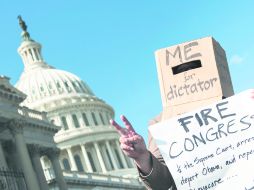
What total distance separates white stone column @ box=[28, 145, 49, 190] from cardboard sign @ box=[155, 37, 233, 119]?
117 ft

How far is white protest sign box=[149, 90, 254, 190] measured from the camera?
5.24 metres

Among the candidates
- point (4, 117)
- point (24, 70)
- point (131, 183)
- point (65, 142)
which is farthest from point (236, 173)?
point (24, 70)

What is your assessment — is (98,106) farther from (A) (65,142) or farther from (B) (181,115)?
(B) (181,115)

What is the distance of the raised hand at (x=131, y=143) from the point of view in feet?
17.7

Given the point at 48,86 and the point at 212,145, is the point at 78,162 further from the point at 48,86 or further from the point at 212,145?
the point at 212,145

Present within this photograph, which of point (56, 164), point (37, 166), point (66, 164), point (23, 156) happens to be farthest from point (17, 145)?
point (66, 164)

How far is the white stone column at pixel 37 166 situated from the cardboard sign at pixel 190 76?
117ft

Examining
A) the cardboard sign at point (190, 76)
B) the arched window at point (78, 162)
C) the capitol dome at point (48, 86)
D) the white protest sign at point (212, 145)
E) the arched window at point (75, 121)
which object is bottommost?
the white protest sign at point (212, 145)

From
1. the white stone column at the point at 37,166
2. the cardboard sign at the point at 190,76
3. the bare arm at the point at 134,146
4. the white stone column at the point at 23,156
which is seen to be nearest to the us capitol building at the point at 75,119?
the white stone column at the point at 37,166

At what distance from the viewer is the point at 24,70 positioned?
11181cm

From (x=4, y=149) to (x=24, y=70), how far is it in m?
73.2

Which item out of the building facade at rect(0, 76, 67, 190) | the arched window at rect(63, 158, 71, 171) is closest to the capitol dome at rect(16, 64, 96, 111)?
the arched window at rect(63, 158, 71, 171)

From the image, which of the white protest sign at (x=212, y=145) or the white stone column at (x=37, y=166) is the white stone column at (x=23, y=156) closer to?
the white stone column at (x=37, y=166)

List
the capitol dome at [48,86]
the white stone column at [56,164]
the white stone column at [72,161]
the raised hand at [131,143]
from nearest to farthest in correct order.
A: the raised hand at [131,143]
the white stone column at [56,164]
the white stone column at [72,161]
the capitol dome at [48,86]
